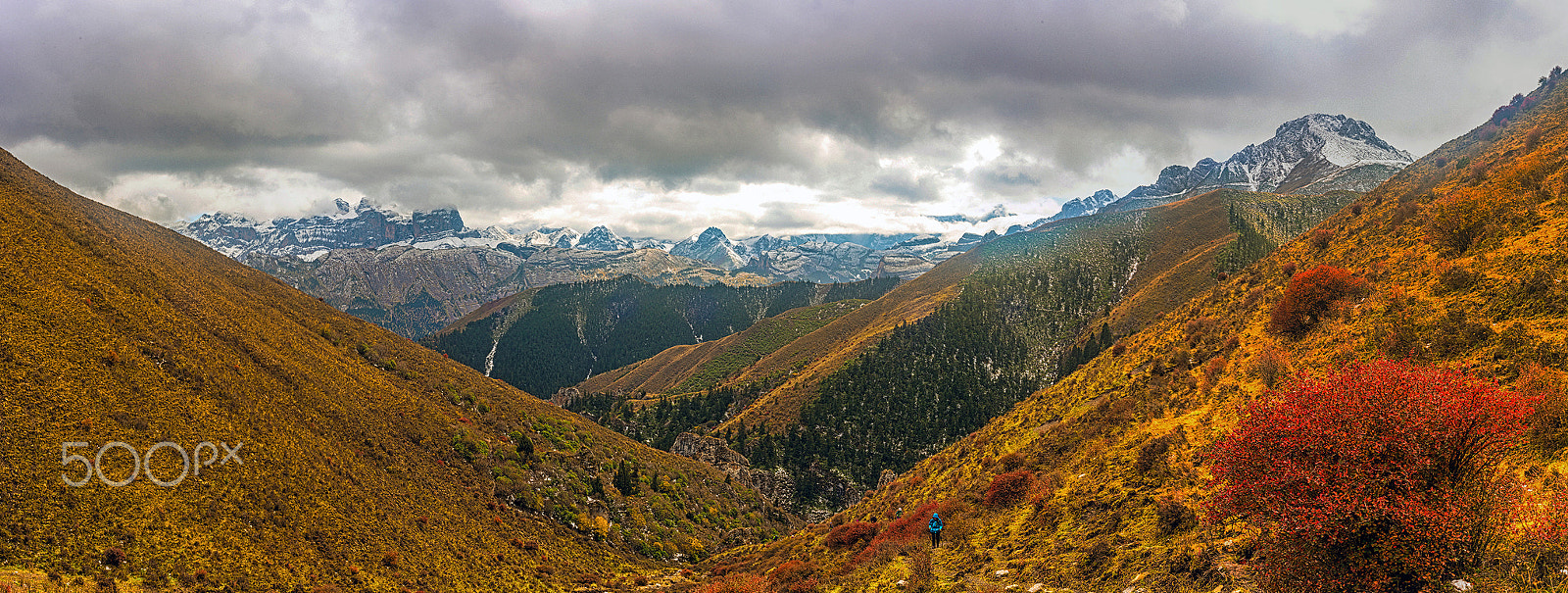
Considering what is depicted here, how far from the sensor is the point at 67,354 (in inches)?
1193

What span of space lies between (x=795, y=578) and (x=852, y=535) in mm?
6467

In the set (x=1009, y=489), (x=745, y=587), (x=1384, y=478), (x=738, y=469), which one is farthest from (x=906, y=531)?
(x=738, y=469)

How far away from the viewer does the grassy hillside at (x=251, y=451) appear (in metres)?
25.0

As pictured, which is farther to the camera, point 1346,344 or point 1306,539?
point 1346,344

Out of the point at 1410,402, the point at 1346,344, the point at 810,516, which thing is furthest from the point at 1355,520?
the point at 810,516

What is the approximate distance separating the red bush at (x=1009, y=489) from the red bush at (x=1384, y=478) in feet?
57.8

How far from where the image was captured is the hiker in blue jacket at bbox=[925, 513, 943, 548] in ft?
92.0

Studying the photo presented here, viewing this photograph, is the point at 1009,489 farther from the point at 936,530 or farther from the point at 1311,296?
the point at 1311,296

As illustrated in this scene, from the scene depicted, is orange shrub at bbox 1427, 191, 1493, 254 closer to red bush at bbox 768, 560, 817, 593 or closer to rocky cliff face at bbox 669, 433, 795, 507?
red bush at bbox 768, 560, 817, 593

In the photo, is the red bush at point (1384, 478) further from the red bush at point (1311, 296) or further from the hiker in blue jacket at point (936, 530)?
the red bush at point (1311, 296)

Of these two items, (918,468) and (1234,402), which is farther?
(918,468)

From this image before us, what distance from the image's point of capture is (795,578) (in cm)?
3322

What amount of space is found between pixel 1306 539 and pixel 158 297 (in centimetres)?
6679

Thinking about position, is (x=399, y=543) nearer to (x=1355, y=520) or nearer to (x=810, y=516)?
(x=1355, y=520)
